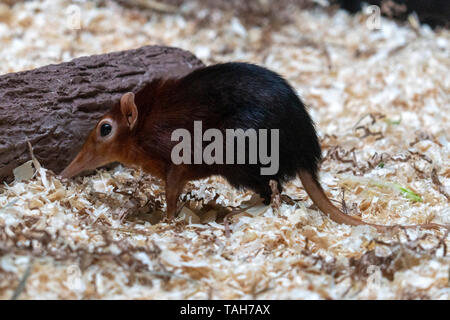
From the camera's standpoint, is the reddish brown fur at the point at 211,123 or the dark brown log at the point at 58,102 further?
the dark brown log at the point at 58,102

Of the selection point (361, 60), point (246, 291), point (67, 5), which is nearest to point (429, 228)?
point (246, 291)

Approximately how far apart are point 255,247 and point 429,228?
889 mm

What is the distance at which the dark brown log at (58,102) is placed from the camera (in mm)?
3668

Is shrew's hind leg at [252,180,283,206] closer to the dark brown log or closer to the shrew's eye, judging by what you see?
the shrew's eye

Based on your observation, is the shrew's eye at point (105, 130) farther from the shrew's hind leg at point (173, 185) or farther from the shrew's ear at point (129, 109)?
the shrew's hind leg at point (173, 185)

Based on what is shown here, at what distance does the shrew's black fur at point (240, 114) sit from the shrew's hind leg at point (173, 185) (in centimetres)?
8

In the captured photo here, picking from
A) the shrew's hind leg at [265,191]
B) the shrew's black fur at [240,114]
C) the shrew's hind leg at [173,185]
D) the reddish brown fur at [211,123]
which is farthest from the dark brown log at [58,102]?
the shrew's hind leg at [265,191]

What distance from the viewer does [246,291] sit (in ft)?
8.23

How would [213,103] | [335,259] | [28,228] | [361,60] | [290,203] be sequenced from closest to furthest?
[335,259], [28,228], [213,103], [290,203], [361,60]

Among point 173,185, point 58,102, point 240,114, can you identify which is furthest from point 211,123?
point 58,102

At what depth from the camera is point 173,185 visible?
338 cm

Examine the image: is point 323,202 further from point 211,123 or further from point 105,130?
point 105,130

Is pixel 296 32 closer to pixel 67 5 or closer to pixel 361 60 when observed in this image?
pixel 361 60

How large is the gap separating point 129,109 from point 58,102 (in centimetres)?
68
